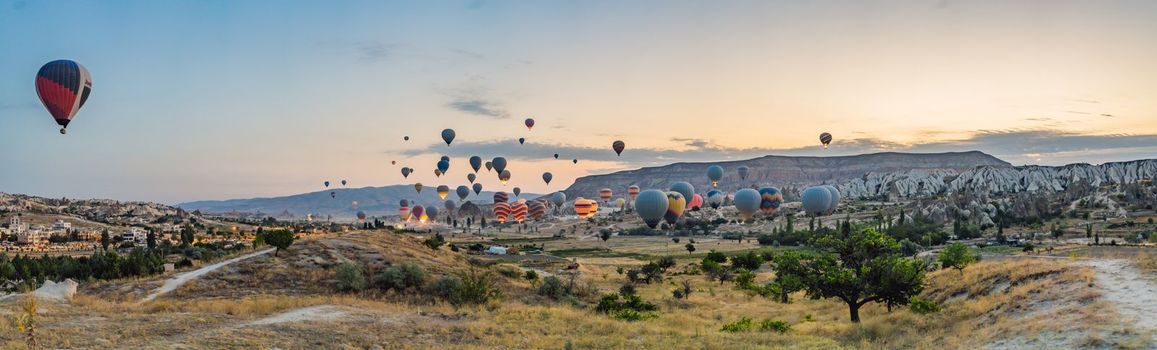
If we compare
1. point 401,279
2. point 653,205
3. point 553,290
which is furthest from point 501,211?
point 401,279

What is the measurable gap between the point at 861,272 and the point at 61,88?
173 feet

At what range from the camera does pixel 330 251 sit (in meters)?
47.6

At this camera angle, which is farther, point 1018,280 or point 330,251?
point 330,251

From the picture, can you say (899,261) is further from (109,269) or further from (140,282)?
(109,269)

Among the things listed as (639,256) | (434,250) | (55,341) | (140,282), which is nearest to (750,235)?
(639,256)

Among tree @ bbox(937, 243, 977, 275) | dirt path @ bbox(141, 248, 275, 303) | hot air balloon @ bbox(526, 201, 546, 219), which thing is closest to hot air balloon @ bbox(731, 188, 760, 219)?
tree @ bbox(937, 243, 977, 275)

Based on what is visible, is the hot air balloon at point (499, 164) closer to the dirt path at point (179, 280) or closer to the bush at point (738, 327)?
the dirt path at point (179, 280)

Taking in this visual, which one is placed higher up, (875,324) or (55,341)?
(55,341)

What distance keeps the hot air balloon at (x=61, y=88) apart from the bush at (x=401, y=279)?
26298mm

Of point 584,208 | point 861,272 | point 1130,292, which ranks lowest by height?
point 1130,292

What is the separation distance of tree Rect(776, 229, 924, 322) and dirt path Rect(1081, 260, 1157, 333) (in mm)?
7647

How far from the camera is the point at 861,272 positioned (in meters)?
34.4

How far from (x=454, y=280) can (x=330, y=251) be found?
39.1 feet

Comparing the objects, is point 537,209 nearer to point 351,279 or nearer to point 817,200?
point 817,200
